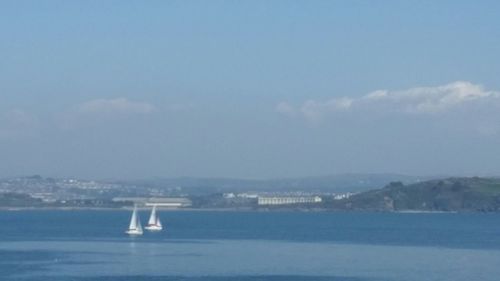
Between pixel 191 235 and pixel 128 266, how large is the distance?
47.4 meters

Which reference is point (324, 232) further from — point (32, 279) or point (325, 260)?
point (32, 279)

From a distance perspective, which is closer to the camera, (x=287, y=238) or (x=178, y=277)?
(x=178, y=277)

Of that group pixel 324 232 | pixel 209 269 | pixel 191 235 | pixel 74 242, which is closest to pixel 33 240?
pixel 74 242

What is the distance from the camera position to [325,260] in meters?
86.8

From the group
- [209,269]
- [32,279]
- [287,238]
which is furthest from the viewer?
[287,238]

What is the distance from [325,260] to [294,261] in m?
2.42

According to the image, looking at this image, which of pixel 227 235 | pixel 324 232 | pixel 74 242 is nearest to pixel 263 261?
pixel 74 242

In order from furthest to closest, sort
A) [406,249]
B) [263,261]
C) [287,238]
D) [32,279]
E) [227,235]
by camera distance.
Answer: [227,235]
[287,238]
[406,249]
[263,261]
[32,279]

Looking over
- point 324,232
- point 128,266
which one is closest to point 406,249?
point 128,266

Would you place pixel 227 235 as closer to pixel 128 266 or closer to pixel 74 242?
pixel 74 242

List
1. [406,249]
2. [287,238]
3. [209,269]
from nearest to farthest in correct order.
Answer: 1. [209,269]
2. [406,249]
3. [287,238]

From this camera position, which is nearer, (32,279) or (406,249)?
(32,279)

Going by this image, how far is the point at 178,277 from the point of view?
72.7 meters

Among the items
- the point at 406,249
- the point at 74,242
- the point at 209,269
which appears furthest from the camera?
the point at 74,242
